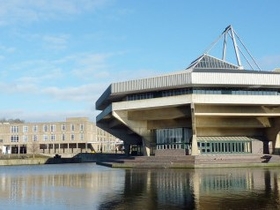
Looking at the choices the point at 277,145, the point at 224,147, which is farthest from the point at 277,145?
the point at 224,147

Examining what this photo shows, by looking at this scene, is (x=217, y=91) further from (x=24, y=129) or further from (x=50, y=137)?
(x=24, y=129)

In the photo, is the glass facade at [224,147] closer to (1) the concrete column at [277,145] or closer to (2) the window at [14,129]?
(1) the concrete column at [277,145]

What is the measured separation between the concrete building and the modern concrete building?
162 ft

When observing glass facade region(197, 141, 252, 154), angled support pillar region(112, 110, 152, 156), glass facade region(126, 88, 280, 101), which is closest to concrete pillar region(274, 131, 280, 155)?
glass facade region(197, 141, 252, 154)

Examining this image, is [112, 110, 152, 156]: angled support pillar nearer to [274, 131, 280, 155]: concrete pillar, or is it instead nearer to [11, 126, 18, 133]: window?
[274, 131, 280, 155]: concrete pillar

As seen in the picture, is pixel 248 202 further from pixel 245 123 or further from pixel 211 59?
pixel 211 59

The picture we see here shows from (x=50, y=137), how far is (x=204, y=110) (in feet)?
219

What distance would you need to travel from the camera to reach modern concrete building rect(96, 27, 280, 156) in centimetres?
4638

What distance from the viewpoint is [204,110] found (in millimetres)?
48625

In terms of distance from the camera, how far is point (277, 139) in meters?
55.1

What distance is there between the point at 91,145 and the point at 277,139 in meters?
63.6

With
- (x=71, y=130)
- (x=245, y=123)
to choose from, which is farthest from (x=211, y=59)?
(x=71, y=130)

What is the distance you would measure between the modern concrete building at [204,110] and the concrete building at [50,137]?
49.3 m

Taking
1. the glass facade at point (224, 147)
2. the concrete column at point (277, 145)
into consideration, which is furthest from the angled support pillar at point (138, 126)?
the concrete column at point (277, 145)
